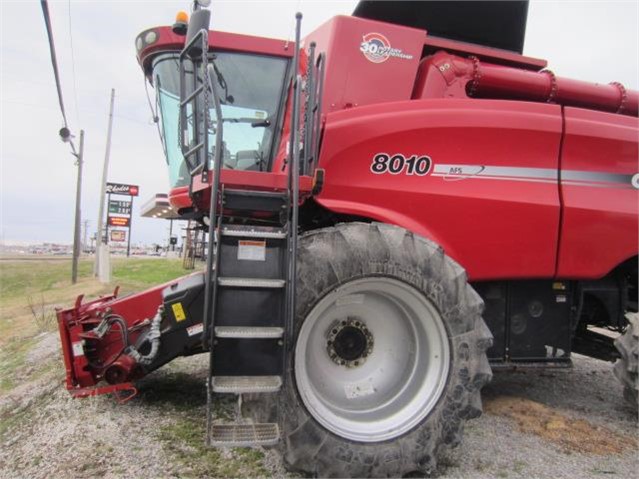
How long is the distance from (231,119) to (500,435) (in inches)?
121

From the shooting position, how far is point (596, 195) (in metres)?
4.21

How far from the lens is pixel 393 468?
304cm

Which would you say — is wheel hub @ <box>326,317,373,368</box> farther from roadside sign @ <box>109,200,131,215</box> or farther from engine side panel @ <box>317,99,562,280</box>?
roadside sign @ <box>109,200,131,215</box>

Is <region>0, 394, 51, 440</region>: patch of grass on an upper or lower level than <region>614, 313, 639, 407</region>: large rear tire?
lower

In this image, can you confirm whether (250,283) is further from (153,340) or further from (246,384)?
(153,340)

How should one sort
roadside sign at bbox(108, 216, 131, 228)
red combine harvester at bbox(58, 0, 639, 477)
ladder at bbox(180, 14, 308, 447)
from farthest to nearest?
roadside sign at bbox(108, 216, 131, 228) → red combine harvester at bbox(58, 0, 639, 477) → ladder at bbox(180, 14, 308, 447)

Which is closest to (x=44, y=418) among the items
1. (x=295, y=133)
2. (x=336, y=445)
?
(x=336, y=445)

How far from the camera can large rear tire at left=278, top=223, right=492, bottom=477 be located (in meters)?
3.00

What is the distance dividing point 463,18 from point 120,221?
22888mm

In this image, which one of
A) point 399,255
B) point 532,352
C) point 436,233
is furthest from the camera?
point 532,352

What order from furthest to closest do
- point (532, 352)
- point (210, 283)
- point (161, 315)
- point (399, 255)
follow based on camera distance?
1. point (532, 352)
2. point (161, 315)
3. point (399, 255)
4. point (210, 283)

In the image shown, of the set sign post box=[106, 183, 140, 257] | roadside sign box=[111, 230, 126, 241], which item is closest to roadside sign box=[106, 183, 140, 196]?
sign post box=[106, 183, 140, 257]

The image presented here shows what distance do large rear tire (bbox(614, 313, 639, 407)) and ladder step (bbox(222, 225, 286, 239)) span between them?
117 inches

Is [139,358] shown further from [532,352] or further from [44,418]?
[532,352]
